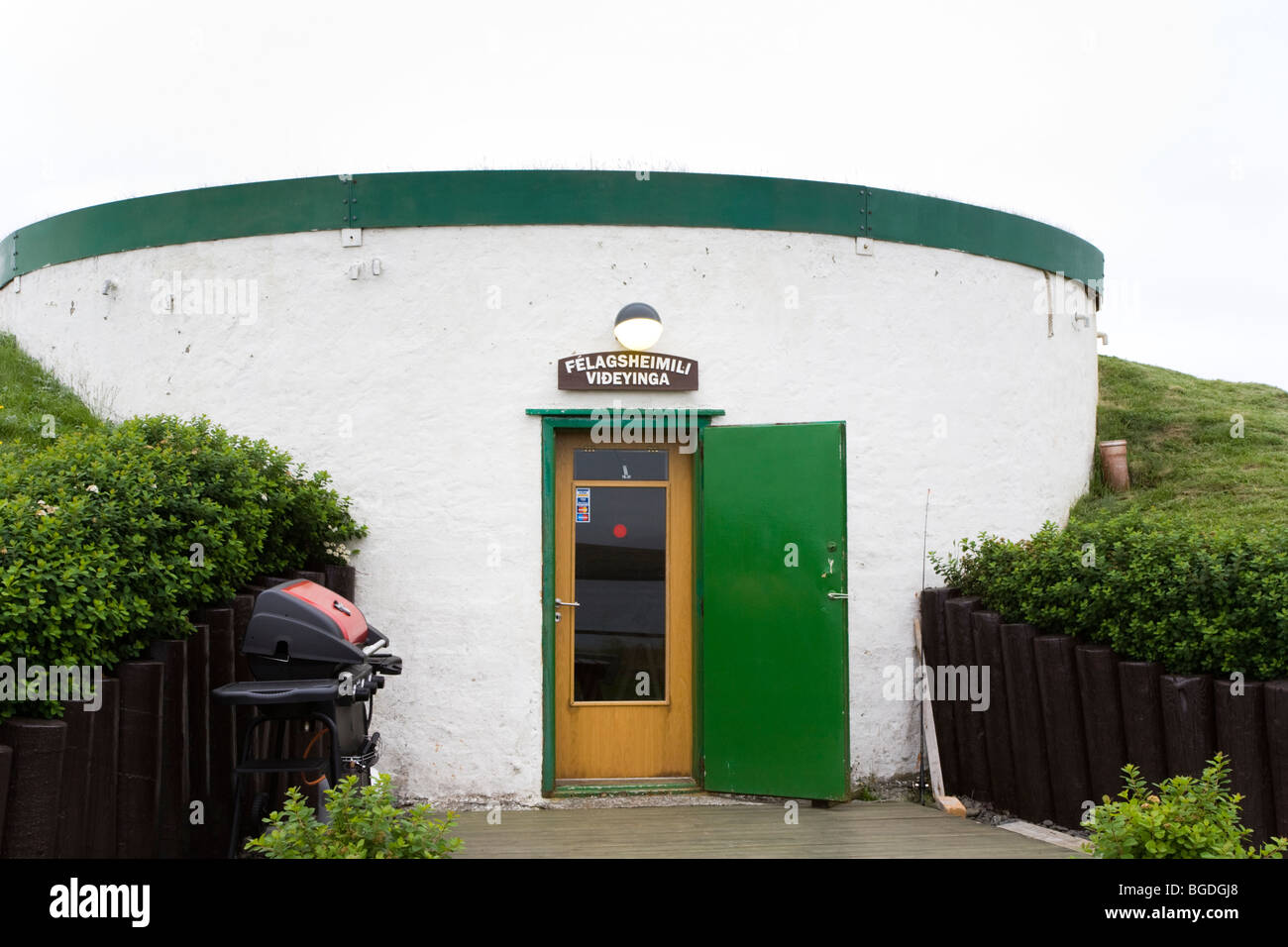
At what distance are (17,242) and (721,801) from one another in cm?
646

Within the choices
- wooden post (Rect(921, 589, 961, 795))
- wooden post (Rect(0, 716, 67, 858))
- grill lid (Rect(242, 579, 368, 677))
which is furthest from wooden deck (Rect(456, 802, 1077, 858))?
wooden post (Rect(0, 716, 67, 858))

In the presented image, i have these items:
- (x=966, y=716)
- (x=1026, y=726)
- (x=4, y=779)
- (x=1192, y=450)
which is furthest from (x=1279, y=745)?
(x=4, y=779)

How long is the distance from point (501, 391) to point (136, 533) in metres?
2.48

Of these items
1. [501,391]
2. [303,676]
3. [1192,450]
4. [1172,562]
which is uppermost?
[501,391]

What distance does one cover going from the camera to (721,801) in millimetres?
5902

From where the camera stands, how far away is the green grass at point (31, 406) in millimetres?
6259

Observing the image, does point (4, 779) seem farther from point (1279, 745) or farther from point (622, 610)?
point (1279, 745)

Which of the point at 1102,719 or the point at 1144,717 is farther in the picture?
the point at 1102,719

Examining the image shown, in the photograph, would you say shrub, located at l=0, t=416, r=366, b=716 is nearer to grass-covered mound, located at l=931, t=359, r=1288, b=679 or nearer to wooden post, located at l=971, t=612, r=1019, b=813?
wooden post, located at l=971, t=612, r=1019, b=813

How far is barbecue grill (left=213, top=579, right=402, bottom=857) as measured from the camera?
151 inches

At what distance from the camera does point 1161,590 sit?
461 centimetres
